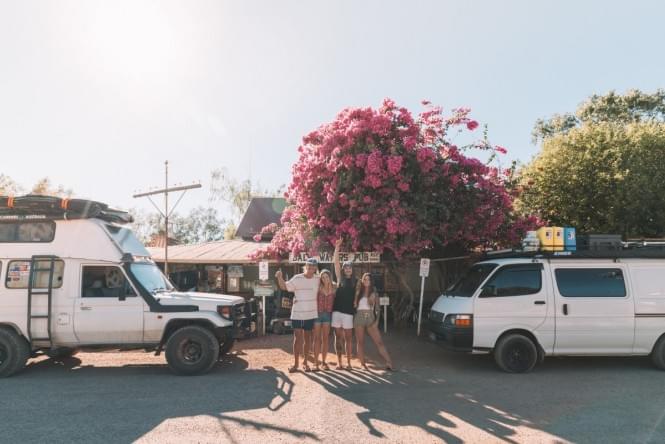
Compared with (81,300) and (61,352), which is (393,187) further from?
(61,352)

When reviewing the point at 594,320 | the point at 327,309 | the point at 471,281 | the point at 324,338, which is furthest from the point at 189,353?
the point at 594,320

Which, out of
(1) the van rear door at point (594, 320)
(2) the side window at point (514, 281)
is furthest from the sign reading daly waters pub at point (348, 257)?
(1) the van rear door at point (594, 320)

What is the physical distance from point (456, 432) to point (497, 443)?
18.1 inches

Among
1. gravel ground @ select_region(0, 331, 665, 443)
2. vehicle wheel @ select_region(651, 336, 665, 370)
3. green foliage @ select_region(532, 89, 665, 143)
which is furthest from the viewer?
green foliage @ select_region(532, 89, 665, 143)

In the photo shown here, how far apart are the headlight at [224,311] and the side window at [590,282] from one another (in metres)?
Answer: 5.64

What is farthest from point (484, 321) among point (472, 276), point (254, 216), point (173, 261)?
point (254, 216)

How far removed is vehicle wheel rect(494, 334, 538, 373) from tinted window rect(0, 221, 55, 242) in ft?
25.8

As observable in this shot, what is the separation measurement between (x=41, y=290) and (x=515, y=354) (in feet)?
26.2

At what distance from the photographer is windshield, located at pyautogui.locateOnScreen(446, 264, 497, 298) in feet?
26.2

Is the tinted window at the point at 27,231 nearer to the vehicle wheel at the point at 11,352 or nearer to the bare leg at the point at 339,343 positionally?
the vehicle wheel at the point at 11,352

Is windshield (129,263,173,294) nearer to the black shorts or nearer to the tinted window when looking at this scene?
the tinted window

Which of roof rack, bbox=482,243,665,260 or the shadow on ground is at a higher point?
roof rack, bbox=482,243,665,260

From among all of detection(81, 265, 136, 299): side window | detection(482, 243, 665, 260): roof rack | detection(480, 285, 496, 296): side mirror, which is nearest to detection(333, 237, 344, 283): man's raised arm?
detection(480, 285, 496, 296): side mirror

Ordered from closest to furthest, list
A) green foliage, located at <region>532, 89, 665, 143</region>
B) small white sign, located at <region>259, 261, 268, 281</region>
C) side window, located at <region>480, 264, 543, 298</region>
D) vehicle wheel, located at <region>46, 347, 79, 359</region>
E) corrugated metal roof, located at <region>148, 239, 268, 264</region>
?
1. side window, located at <region>480, 264, 543, 298</region>
2. vehicle wheel, located at <region>46, 347, 79, 359</region>
3. small white sign, located at <region>259, 261, 268, 281</region>
4. corrugated metal roof, located at <region>148, 239, 268, 264</region>
5. green foliage, located at <region>532, 89, 665, 143</region>
